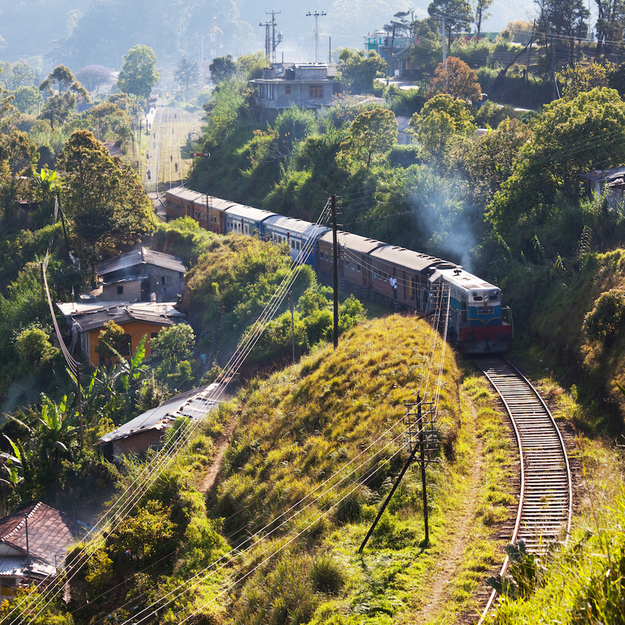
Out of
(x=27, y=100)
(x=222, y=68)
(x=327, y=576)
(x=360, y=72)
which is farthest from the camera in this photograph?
(x=27, y=100)

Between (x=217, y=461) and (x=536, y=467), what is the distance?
39.3 ft

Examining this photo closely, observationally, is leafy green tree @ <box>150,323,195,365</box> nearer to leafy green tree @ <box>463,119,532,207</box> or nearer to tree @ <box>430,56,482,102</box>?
leafy green tree @ <box>463,119,532,207</box>

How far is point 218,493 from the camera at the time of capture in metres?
21.9

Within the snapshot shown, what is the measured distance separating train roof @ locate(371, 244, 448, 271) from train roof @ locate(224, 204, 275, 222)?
15859 millimetres

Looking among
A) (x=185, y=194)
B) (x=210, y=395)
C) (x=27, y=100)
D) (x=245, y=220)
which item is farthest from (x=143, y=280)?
(x=27, y=100)

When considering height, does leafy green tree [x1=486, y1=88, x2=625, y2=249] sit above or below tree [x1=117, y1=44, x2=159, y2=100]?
below

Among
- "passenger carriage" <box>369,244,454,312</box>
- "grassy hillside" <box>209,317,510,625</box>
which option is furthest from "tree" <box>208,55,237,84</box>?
"grassy hillside" <box>209,317,510,625</box>

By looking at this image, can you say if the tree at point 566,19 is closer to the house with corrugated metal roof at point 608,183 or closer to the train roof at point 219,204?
the train roof at point 219,204

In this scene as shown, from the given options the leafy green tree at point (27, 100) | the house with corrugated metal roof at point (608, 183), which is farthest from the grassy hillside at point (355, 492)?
the leafy green tree at point (27, 100)

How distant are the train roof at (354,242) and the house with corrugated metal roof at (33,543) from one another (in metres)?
19.8

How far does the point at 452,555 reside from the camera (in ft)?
47.8

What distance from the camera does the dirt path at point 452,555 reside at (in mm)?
12898

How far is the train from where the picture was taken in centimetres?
2656

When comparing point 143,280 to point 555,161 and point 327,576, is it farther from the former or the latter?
point 327,576
